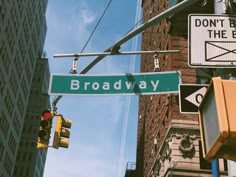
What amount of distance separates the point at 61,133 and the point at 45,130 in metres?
0.60

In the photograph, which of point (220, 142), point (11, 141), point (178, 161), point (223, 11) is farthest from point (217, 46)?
point (11, 141)

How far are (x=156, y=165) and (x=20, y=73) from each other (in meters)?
61.6

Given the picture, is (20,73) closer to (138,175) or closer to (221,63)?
(138,175)

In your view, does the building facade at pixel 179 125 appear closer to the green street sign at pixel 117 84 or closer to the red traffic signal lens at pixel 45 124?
the red traffic signal lens at pixel 45 124

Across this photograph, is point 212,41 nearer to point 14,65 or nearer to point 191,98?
point 191,98

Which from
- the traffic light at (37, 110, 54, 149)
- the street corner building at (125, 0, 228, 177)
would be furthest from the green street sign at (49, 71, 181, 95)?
the street corner building at (125, 0, 228, 177)

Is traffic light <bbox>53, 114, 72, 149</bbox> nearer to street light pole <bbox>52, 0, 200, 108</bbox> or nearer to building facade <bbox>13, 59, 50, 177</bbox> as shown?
street light pole <bbox>52, 0, 200, 108</bbox>

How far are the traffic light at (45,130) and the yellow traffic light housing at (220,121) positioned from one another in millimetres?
7561

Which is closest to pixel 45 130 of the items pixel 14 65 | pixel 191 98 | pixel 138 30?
pixel 138 30

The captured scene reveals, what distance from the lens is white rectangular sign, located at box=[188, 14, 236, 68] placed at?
14.4ft

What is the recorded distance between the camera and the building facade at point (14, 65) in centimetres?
7088

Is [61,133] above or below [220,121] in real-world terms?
above

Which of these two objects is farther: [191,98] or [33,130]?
[33,130]

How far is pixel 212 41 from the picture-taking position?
4508 mm
